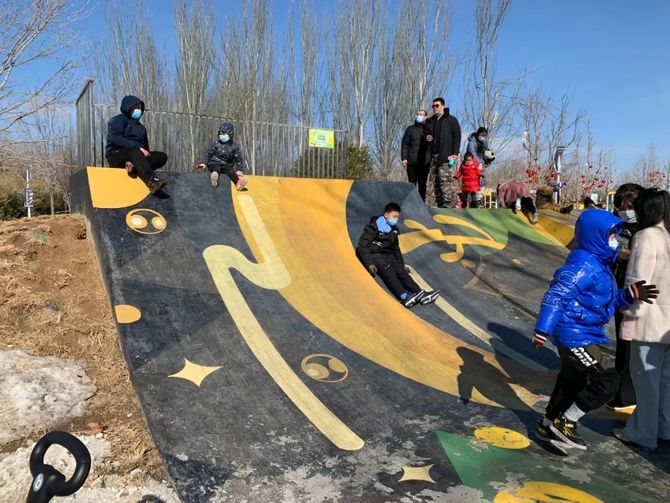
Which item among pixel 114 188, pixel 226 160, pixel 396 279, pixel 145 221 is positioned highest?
pixel 226 160

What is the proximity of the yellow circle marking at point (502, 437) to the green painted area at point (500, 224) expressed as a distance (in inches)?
211

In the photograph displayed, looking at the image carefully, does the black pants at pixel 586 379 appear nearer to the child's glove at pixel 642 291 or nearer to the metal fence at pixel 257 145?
the child's glove at pixel 642 291

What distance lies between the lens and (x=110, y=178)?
6148mm

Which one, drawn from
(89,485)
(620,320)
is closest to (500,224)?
(620,320)

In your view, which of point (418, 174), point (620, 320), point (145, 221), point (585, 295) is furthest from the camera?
point (418, 174)

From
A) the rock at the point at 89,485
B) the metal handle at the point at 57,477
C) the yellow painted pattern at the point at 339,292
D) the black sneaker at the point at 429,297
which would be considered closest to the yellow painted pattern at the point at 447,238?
the yellow painted pattern at the point at 339,292

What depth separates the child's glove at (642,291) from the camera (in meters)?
3.36

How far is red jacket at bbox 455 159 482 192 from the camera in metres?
10.4

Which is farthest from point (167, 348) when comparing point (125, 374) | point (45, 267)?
point (45, 267)

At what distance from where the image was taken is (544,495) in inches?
113

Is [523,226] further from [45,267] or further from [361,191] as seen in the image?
[45,267]

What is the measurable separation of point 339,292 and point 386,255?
112 centimetres

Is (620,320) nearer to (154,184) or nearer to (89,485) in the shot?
(89,485)

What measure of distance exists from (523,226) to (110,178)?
24.2ft
